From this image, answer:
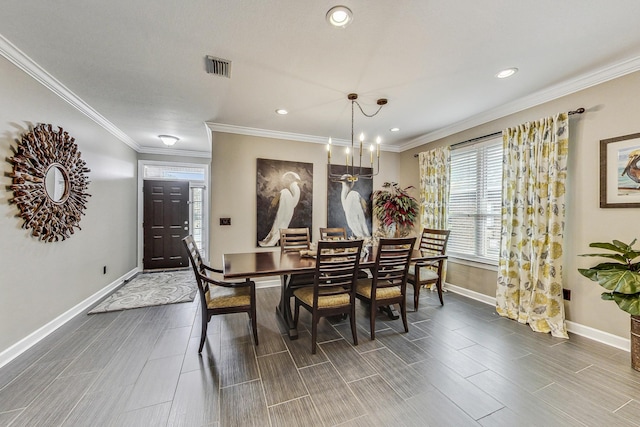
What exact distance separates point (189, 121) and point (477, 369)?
15.0 ft

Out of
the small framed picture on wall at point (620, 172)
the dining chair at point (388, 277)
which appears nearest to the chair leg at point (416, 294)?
the dining chair at point (388, 277)

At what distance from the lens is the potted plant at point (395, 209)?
454 cm

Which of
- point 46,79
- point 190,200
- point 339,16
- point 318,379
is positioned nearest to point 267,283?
point 318,379

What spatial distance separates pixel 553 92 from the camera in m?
2.76

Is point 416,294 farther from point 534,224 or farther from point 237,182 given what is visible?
point 237,182

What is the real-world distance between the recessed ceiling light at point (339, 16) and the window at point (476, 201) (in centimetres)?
Answer: 282

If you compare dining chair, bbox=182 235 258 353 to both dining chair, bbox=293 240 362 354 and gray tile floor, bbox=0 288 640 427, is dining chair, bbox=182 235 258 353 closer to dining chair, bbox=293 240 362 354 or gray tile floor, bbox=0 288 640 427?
gray tile floor, bbox=0 288 640 427

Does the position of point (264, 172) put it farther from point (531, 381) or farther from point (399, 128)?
point (531, 381)

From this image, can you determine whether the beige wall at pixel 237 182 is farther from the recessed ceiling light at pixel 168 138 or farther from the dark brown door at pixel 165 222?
the dark brown door at pixel 165 222

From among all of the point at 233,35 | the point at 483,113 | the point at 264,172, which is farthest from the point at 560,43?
the point at 264,172

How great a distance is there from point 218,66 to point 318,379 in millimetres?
2850

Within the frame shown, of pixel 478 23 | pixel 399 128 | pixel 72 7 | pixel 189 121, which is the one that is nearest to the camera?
pixel 72 7

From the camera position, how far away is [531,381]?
1886mm

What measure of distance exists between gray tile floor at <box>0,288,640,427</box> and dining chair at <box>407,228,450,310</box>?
0.53 meters
